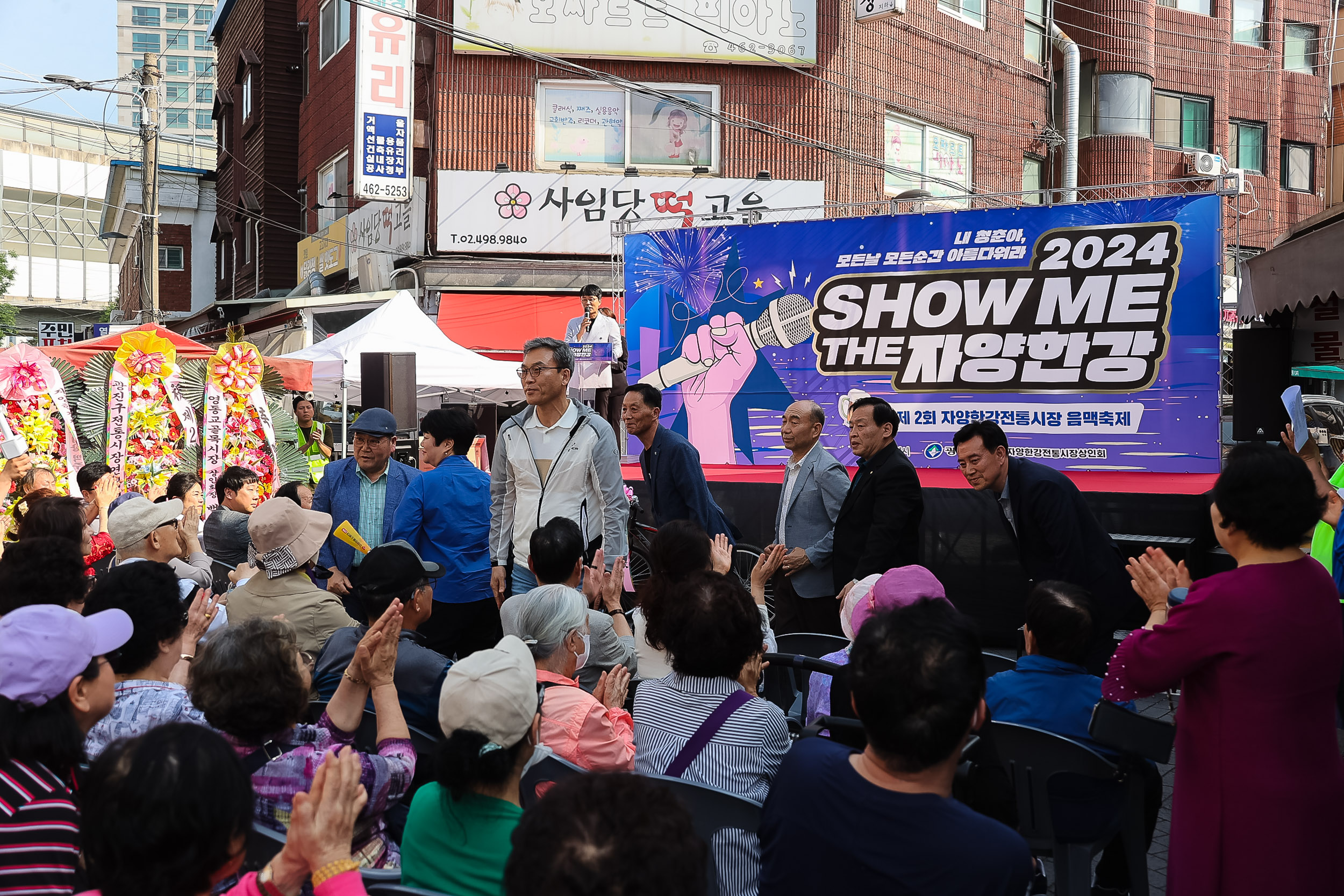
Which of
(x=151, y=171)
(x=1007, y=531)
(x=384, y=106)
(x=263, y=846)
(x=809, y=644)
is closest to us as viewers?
(x=263, y=846)

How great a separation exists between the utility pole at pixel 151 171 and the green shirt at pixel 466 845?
749 inches

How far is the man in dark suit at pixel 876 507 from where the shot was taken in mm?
5594

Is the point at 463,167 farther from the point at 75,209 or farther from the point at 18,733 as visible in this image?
the point at 75,209

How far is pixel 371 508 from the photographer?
6.04 m

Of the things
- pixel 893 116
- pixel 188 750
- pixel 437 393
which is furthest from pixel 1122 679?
pixel 893 116

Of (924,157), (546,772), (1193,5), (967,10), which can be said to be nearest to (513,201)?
(924,157)

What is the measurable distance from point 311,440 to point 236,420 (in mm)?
2202

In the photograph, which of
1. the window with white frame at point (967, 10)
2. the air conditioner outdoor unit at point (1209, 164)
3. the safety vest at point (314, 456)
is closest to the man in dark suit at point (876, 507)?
the safety vest at point (314, 456)

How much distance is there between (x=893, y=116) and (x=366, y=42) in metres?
8.21

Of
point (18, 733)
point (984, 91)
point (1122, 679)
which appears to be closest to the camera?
point (18, 733)

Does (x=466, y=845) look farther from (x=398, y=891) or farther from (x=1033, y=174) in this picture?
(x=1033, y=174)

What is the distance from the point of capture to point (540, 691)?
3.36 metres

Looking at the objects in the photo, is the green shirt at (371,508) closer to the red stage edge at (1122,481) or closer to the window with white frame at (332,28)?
the red stage edge at (1122,481)

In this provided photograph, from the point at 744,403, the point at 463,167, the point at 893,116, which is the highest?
the point at 893,116
